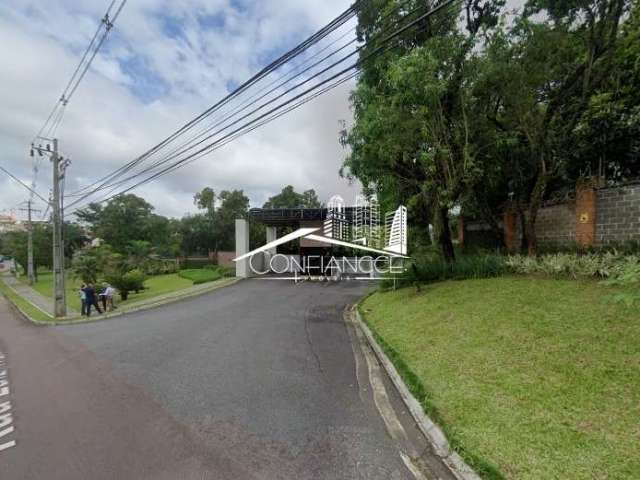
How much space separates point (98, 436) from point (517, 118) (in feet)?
31.8

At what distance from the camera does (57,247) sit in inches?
436

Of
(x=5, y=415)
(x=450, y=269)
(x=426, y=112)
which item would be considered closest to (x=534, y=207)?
(x=450, y=269)

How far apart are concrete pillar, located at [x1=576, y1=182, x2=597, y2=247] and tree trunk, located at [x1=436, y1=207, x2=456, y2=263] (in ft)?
9.89

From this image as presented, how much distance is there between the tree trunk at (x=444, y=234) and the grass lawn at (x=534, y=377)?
2.82 metres

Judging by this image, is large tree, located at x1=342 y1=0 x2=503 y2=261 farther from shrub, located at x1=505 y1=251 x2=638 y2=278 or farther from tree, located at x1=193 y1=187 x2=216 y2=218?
tree, located at x1=193 y1=187 x2=216 y2=218

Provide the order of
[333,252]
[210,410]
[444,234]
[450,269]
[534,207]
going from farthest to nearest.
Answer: [333,252]
[444,234]
[450,269]
[534,207]
[210,410]

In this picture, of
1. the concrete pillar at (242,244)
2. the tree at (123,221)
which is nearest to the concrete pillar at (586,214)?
the concrete pillar at (242,244)

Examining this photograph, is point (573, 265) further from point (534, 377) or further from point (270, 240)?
point (270, 240)

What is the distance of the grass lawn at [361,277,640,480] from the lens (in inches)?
87.0

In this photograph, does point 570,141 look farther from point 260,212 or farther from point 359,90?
point 260,212

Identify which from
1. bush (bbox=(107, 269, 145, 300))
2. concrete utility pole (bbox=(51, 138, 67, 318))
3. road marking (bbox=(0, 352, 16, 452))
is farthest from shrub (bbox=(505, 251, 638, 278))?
bush (bbox=(107, 269, 145, 300))

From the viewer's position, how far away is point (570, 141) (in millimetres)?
7898

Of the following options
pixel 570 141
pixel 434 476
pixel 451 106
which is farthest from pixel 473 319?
pixel 570 141

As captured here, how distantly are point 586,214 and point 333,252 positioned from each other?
12.7 m
